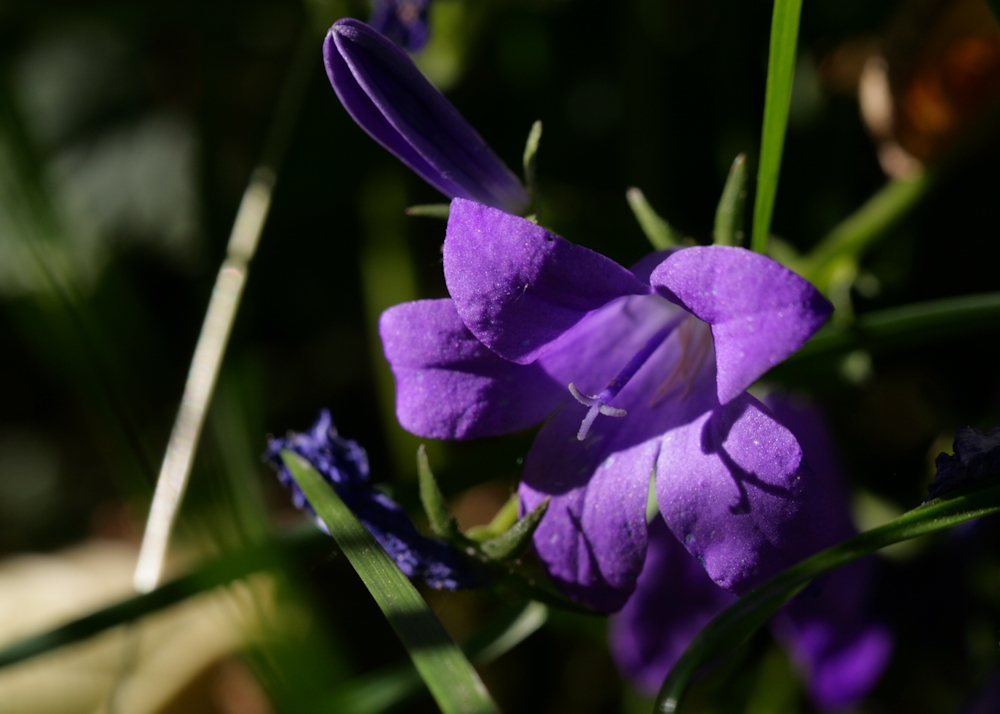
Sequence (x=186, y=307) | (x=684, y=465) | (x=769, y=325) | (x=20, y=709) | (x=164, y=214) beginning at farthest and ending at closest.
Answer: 1. (x=186, y=307)
2. (x=164, y=214)
3. (x=20, y=709)
4. (x=684, y=465)
5. (x=769, y=325)

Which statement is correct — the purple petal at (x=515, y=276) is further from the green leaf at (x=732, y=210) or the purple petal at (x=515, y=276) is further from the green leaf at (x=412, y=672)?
the green leaf at (x=412, y=672)

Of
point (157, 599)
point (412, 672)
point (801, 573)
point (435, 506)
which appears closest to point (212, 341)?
point (157, 599)

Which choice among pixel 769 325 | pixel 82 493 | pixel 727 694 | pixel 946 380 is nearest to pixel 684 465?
pixel 769 325

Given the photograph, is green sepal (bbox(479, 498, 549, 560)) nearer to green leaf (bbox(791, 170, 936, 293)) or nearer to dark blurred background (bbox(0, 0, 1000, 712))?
dark blurred background (bbox(0, 0, 1000, 712))

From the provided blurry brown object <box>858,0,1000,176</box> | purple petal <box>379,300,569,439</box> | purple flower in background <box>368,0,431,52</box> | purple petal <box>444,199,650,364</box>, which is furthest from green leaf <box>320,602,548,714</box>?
blurry brown object <box>858,0,1000,176</box>

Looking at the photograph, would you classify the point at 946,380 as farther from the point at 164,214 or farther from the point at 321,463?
the point at 164,214

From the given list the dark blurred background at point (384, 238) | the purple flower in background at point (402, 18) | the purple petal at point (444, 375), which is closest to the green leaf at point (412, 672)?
the dark blurred background at point (384, 238)

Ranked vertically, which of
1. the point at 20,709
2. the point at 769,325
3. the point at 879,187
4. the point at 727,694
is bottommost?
the point at 727,694
